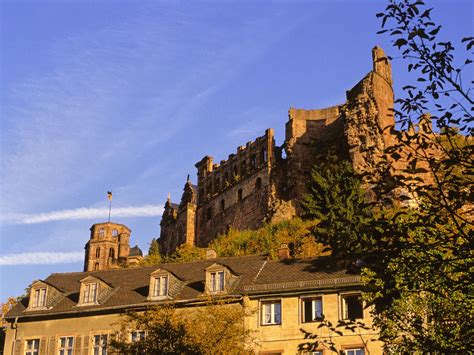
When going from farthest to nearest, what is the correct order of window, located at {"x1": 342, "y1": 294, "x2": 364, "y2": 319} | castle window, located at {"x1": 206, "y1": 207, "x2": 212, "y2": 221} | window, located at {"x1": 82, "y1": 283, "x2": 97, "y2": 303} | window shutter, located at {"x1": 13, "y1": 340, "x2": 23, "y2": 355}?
castle window, located at {"x1": 206, "y1": 207, "x2": 212, "y2": 221}, window, located at {"x1": 82, "y1": 283, "x2": 97, "y2": 303}, window shutter, located at {"x1": 13, "y1": 340, "x2": 23, "y2": 355}, window, located at {"x1": 342, "y1": 294, "x2": 364, "y2": 319}

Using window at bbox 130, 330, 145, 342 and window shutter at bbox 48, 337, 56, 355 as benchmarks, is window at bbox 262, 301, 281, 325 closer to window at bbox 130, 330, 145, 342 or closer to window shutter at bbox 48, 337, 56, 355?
window at bbox 130, 330, 145, 342

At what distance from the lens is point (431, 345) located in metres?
16.1

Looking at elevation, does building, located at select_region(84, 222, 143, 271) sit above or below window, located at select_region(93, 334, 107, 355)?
above

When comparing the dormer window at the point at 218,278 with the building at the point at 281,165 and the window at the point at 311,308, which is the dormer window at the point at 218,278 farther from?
the building at the point at 281,165

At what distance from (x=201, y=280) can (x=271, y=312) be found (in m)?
4.80

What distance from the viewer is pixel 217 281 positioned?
3853 centimetres

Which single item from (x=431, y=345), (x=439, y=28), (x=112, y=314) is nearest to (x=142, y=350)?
(x=112, y=314)

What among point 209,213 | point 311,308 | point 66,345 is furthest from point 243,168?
point 311,308

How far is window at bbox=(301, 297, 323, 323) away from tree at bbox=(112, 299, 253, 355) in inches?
98.4

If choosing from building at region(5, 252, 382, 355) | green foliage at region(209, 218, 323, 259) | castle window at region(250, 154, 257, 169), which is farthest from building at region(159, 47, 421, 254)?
building at region(5, 252, 382, 355)

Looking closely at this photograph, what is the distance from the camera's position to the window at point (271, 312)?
36219 millimetres

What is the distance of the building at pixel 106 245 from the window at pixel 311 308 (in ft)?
312

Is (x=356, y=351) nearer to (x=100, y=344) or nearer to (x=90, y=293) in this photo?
(x=100, y=344)

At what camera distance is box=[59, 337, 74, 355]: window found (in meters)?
38.9
